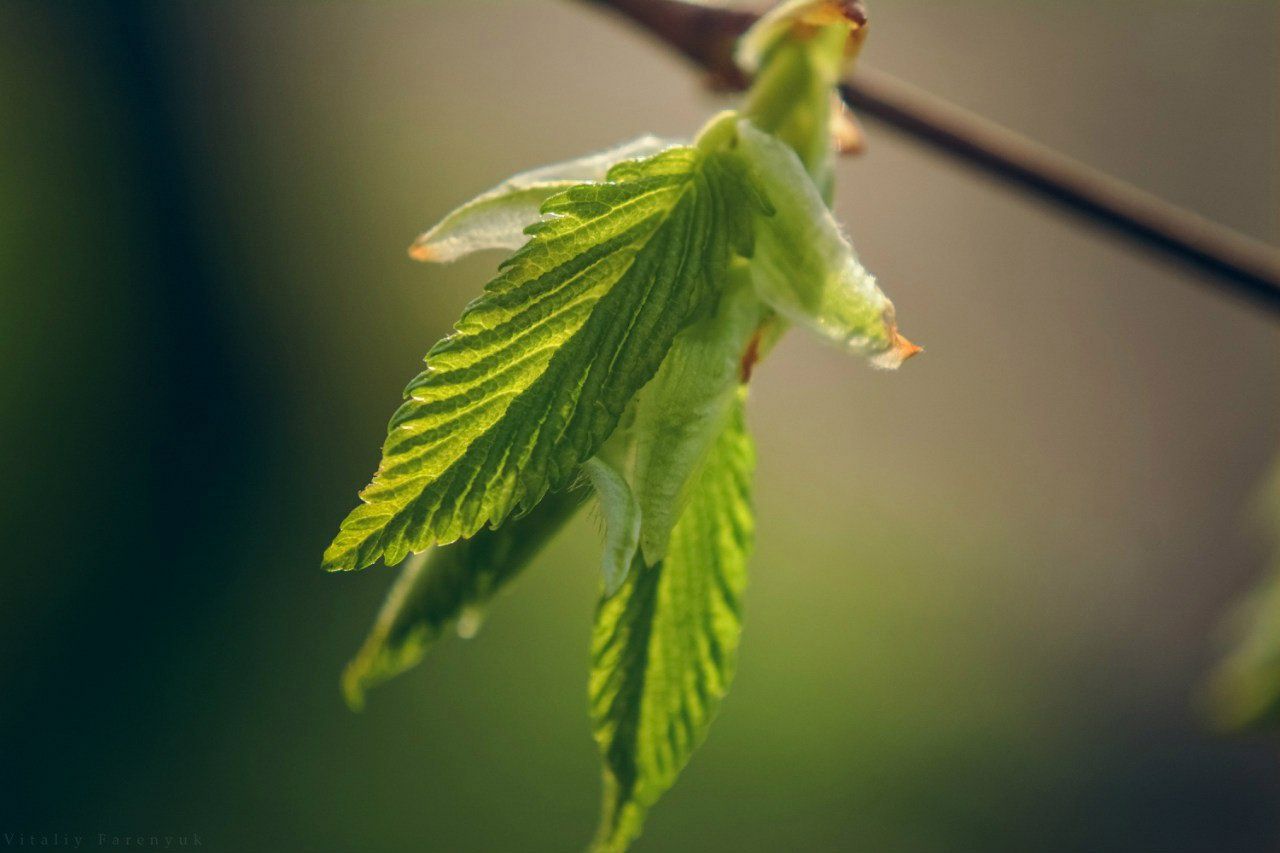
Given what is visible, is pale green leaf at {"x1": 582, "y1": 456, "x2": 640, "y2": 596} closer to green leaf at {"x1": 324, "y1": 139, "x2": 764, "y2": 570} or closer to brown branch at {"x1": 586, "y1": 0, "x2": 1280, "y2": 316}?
green leaf at {"x1": 324, "y1": 139, "x2": 764, "y2": 570}

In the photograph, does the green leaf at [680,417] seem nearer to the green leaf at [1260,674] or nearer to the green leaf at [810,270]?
the green leaf at [810,270]

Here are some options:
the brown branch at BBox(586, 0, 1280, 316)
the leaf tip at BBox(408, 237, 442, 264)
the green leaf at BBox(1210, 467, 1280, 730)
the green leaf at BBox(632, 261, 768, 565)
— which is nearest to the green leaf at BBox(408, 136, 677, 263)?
the leaf tip at BBox(408, 237, 442, 264)

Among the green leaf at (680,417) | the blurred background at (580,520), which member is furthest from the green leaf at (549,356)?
the blurred background at (580,520)

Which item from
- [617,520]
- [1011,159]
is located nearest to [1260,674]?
[1011,159]

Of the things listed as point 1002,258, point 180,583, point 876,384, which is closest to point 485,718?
point 180,583

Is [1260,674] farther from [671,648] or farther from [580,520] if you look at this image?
[580,520]

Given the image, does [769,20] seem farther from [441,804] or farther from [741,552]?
[441,804]
